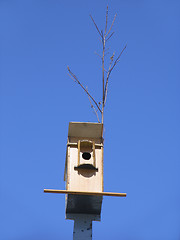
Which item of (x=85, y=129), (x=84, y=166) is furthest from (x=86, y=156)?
(x=85, y=129)

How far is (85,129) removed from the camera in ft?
25.8

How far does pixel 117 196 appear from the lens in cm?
690

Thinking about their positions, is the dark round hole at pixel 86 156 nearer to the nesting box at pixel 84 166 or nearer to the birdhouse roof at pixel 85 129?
the nesting box at pixel 84 166

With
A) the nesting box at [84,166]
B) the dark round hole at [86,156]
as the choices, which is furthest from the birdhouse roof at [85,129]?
the dark round hole at [86,156]

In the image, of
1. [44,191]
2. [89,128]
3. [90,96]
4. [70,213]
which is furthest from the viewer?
[90,96]

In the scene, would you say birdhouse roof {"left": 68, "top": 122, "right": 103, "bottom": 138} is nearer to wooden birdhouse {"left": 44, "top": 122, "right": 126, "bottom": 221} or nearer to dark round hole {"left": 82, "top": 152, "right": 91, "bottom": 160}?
wooden birdhouse {"left": 44, "top": 122, "right": 126, "bottom": 221}

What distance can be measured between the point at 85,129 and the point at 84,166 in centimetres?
74

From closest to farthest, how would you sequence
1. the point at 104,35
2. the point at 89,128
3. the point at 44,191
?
the point at 44,191 < the point at 89,128 < the point at 104,35

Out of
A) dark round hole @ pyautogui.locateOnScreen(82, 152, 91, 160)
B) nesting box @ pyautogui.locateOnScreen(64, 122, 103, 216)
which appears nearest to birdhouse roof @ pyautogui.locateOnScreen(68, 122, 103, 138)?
nesting box @ pyautogui.locateOnScreen(64, 122, 103, 216)

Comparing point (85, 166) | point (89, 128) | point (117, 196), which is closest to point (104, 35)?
point (89, 128)

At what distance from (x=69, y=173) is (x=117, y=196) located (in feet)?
2.73

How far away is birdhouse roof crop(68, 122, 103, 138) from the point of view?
7.83m

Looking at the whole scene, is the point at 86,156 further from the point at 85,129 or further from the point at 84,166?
the point at 85,129

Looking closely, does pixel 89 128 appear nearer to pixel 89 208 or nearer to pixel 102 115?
pixel 102 115
